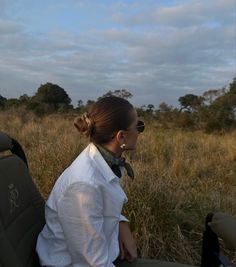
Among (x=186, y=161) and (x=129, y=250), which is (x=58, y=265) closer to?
(x=129, y=250)

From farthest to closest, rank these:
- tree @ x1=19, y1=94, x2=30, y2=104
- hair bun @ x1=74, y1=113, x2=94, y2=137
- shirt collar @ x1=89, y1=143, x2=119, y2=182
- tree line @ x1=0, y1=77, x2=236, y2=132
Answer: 1. tree @ x1=19, y1=94, x2=30, y2=104
2. tree line @ x1=0, y1=77, x2=236, y2=132
3. hair bun @ x1=74, y1=113, x2=94, y2=137
4. shirt collar @ x1=89, y1=143, x2=119, y2=182

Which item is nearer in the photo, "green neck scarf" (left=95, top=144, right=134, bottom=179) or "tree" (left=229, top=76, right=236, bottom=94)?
"green neck scarf" (left=95, top=144, right=134, bottom=179)

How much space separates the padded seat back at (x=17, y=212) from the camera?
1.86 m

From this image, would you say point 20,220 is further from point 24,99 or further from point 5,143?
point 24,99

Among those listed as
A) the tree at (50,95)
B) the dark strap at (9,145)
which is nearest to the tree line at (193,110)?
the tree at (50,95)

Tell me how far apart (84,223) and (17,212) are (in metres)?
0.30

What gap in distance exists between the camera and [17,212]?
2088 millimetres

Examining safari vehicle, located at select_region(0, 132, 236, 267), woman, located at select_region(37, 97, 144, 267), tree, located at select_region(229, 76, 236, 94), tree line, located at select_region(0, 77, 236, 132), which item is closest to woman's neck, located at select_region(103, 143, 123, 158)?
woman, located at select_region(37, 97, 144, 267)

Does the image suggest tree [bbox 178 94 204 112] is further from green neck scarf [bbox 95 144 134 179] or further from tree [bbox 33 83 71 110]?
green neck scarf [bbox 95 144 134 179]

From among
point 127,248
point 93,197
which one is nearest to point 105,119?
point 93,197

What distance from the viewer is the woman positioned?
6.56ft

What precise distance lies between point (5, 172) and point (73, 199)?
0.32 meters

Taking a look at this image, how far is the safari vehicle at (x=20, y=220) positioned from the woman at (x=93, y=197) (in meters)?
0.09

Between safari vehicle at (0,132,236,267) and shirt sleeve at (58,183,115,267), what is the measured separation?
0.60ft
